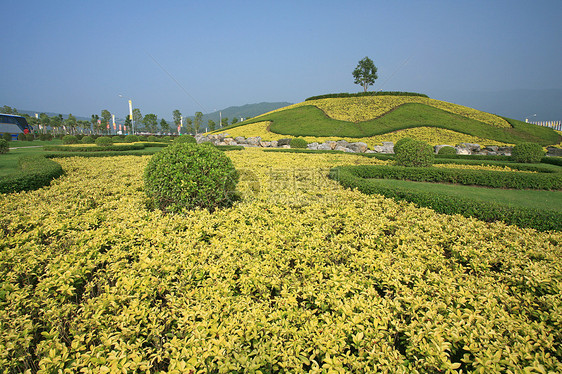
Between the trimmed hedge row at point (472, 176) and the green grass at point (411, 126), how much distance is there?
16961 millimetres

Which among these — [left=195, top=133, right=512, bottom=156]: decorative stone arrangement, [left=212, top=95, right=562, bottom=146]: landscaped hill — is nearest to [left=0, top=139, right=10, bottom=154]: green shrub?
[left=195, top=133, right=512, bottom=156]: decorative stone arrangement

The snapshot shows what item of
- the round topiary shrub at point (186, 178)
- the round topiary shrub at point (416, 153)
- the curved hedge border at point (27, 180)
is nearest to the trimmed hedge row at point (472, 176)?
the round topiary shrub at point (416, 153)

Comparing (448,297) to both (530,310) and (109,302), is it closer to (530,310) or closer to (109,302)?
(530,310)

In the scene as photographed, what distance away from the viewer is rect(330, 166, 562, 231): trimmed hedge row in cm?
495

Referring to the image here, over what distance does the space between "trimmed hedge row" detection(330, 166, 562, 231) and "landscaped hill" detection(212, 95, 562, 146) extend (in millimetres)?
19345

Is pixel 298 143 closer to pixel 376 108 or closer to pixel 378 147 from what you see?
pixel 378 147

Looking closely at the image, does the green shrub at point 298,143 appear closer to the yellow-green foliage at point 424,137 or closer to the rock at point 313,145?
the rock at point 313,145

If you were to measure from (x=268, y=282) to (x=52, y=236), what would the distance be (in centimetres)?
353

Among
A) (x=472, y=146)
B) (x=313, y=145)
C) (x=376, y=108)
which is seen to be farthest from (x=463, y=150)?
(x=376, y=108)

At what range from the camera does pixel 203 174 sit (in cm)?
536

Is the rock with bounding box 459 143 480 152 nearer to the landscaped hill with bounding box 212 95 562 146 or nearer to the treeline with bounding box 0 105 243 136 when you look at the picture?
the landscaped hill with bounding box 212 95 562 146

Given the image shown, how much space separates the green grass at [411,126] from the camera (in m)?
24.7

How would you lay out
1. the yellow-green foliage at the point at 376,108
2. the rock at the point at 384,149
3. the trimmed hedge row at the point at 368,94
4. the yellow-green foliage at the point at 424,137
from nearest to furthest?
the rock at the point at 384,149 < the yellow-green foliage at the point at 424,137 < the yellow-green foliage at the point at 376,108 < the trimmed hedge row at the point at 368,94

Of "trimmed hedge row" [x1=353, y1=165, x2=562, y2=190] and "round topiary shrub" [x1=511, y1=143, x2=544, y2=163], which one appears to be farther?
"round topiary shrub" [x1=511, y1=143, x2=544, y2=163]
